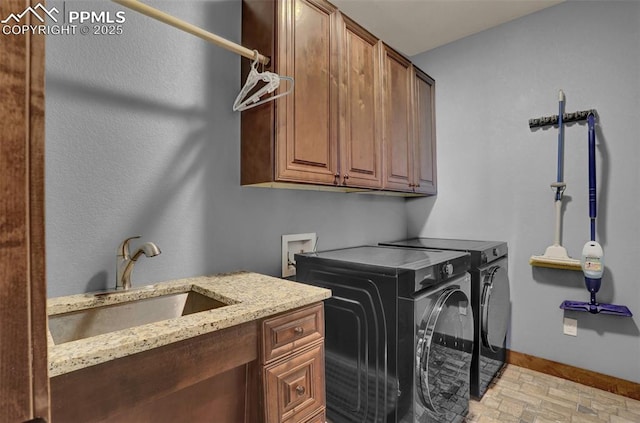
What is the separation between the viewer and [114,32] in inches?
48.5

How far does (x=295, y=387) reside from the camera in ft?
3.68

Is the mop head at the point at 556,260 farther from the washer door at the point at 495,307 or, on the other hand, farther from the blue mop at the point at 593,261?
the washer door at the point at 495,307

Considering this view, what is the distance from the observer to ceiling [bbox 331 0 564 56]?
87.5 inches

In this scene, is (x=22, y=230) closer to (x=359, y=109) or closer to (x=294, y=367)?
(x=294, y=367)

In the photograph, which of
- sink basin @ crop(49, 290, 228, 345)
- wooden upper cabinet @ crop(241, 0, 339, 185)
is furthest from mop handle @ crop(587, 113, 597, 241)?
sink basin @ crop(49, 290, 228, 345)

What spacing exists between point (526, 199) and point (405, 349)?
5.70 feet

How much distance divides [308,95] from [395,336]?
1.23 meters

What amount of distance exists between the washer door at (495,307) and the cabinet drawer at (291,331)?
1.20 m

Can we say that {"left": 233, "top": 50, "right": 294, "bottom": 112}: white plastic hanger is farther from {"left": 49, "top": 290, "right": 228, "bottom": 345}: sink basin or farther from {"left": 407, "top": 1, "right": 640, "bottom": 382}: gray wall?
{"left": 407, "top": 1, "right": 640, "bottom": 382}: gray wall

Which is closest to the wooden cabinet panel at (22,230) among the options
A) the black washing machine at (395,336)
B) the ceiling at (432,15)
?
the black washing machine at (395,336)

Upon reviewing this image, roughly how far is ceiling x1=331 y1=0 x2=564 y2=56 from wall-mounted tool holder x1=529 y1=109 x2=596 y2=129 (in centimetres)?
82

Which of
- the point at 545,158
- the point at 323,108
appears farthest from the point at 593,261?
the point at 323,108

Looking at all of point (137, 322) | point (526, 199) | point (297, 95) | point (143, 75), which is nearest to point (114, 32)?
point (143, 75)

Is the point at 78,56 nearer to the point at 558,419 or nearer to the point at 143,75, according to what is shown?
the point at 143,75
